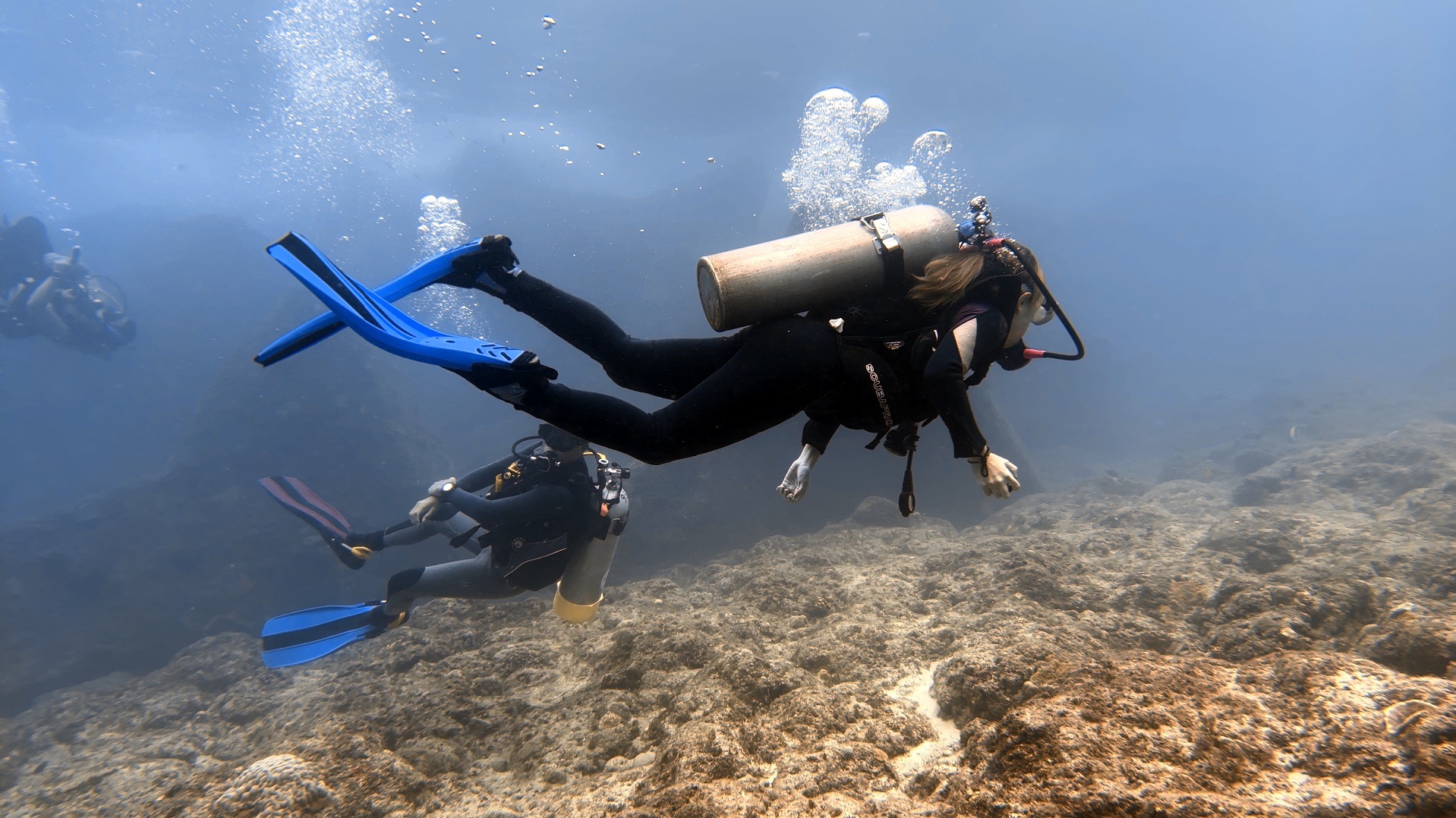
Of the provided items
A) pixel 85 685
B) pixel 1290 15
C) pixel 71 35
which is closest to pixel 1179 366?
pixel 1290 15

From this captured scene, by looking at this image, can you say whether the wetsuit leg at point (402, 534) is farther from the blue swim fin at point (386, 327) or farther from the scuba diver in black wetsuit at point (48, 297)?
the scuba diver in black wetsuit at point (48, 297)

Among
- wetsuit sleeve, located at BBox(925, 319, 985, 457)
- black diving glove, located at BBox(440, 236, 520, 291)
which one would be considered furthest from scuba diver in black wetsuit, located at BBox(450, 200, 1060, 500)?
black diving glove, located at BBox(440, 236, 520, 291)

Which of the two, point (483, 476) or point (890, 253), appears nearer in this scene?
point (890, 253)

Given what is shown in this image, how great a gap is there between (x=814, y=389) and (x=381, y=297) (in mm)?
2494

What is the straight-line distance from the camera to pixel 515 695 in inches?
164

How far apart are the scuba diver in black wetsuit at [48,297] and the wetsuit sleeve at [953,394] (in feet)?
76.5

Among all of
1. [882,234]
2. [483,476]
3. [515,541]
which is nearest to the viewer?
[882,234]

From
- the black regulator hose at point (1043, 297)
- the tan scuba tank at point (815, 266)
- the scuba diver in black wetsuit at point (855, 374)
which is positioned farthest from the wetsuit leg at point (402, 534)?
the black regulator hose at point (1043, 297)

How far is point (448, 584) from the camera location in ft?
18.9

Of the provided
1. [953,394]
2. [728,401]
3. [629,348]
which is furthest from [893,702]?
[629,348]

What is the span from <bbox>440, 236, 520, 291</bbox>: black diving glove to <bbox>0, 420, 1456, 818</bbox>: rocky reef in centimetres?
252

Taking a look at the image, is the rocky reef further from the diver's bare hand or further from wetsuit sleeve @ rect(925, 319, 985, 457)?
wetsuit sleeve @ rect(925, 319, 985, 457)

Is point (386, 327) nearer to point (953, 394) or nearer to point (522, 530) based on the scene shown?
point (953, 394)

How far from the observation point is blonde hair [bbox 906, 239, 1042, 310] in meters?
2.53
